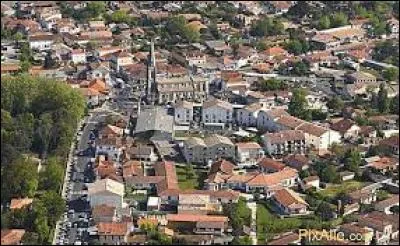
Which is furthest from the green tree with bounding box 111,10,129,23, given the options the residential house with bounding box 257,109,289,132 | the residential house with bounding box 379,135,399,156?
the residential house with bounding box 379,135,399,156

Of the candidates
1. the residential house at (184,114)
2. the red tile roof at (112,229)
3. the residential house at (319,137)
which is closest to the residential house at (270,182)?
the residential house at (319,137)

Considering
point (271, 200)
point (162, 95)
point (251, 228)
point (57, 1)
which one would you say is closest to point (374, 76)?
point (162, 95)

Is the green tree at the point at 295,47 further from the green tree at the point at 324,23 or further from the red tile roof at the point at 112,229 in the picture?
the red tile roof at the point at 112,229

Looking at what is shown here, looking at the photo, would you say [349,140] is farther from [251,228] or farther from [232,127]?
[251,228]

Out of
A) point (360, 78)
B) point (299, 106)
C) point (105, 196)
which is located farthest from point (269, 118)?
point (105, 196)

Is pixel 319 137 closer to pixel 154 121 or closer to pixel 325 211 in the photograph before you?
pixel 325 211

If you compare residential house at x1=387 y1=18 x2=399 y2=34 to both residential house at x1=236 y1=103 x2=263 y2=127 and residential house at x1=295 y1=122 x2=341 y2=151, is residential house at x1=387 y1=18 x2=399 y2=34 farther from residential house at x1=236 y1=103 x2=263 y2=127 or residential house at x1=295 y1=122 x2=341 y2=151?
residential house at x1=295 y1=122 x2=341 y2=151
